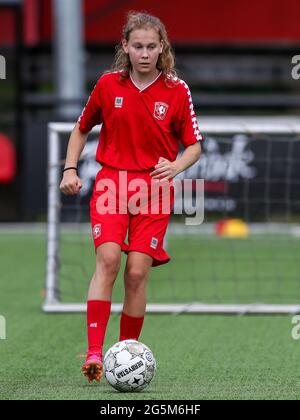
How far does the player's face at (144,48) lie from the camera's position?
6129mm

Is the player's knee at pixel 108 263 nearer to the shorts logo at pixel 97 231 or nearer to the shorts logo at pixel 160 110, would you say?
the shorts logo at pixel 97 231

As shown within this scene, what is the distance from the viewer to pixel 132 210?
6.24 metres

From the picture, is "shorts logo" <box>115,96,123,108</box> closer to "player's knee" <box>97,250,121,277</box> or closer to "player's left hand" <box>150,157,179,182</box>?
"player's left hand" <box>150,157,179,182</box>

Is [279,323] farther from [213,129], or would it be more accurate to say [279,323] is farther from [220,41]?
[220,41]

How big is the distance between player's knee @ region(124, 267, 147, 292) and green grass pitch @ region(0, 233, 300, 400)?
1.62ft

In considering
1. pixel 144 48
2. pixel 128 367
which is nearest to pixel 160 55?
pixel 144 48

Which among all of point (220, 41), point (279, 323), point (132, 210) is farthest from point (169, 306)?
point (220, 41)

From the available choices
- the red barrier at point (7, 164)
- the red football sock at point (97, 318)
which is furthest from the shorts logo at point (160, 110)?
the red barrier at point (7, 164)

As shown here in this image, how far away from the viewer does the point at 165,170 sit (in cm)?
608

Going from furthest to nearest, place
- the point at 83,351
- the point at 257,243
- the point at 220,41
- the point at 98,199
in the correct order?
the point at 220,41 → the point at 257,243 → the point at 83,351 → the point at 98,199

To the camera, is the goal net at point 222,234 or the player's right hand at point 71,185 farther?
the goal net at point 222,234

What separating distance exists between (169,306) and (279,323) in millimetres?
961

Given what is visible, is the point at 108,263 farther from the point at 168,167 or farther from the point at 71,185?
the point at 168,167
